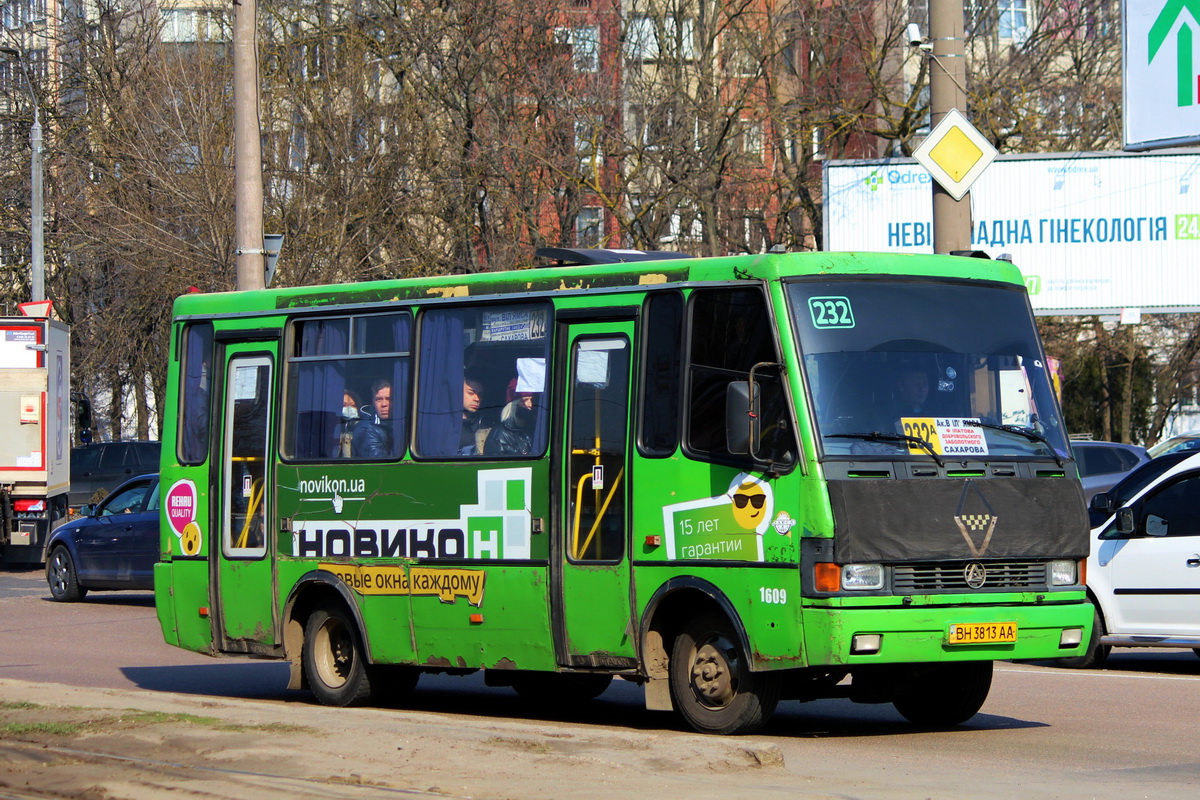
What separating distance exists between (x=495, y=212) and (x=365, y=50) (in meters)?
3.81

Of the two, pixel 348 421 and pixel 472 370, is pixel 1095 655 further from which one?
pixel 348 421

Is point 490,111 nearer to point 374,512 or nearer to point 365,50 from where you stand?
point 365,50

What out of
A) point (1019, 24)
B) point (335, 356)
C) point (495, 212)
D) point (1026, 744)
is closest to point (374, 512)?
point (335, 356)

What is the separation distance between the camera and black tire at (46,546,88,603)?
21.5 metres

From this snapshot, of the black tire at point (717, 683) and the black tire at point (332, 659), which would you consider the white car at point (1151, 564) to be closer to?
the black tire at point (717, 683)

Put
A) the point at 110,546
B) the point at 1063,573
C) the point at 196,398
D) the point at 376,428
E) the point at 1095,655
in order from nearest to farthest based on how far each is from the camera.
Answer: the point at 1063,573, the point at 376,428, the point at 196,398, the point at 1095,655, the point at 110,546

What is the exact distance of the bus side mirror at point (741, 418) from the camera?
9.30 metres

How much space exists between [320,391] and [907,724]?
14.8 feet

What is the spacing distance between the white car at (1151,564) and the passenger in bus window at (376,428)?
5.64m

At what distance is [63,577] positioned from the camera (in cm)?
2172

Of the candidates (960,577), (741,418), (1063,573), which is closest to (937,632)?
(960,577)

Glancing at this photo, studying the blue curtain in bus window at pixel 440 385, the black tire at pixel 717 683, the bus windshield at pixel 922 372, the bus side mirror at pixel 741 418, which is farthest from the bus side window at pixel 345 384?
the bus windshield at pixel 922 372

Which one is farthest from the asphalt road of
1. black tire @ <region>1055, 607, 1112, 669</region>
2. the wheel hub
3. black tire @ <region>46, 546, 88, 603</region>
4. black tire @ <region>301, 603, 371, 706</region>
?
black tire @ <region>46, 546, 88, 603</region>

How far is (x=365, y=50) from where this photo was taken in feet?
105
